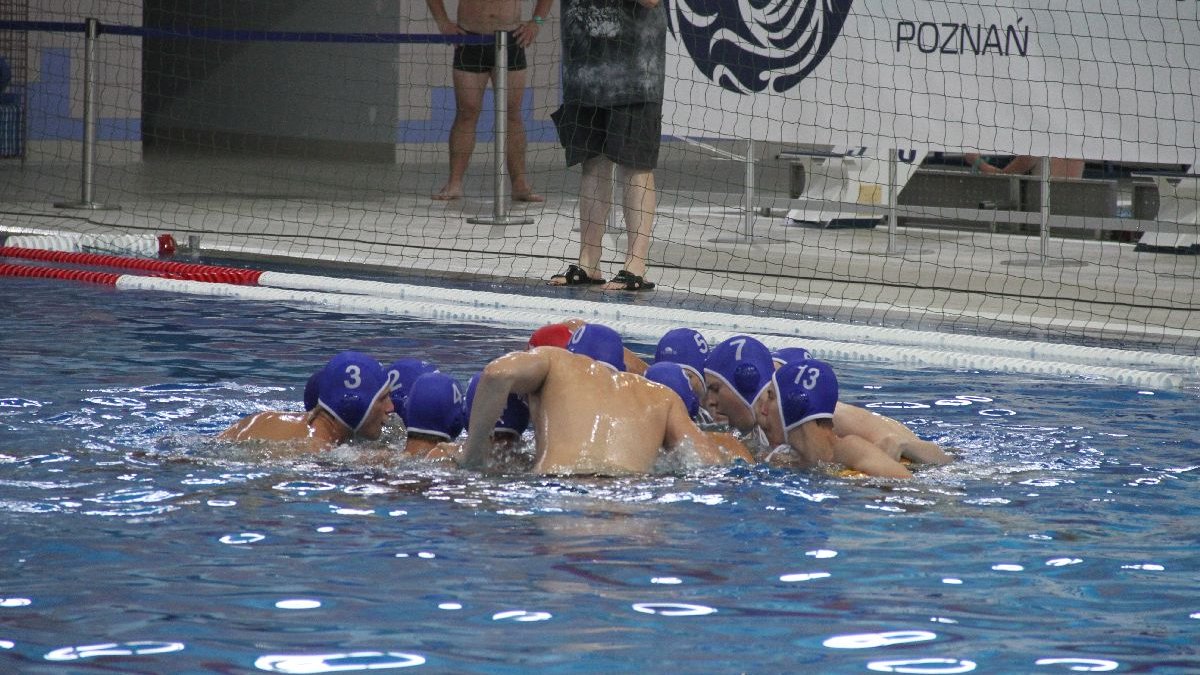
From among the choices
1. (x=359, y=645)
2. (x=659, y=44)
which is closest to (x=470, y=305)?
(x=659, y=44)

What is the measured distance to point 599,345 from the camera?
14.9 ft

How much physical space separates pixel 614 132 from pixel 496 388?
4444 mm

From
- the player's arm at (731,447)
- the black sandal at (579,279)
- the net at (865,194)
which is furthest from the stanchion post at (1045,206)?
the player's arm at (731,447)

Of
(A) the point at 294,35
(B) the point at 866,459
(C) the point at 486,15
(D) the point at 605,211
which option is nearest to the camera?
(B) the point at 866,459

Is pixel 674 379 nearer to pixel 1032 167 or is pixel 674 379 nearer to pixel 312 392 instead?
pixel 312 392

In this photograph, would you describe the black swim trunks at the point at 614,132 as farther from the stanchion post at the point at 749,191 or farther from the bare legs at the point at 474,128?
the bare legs at the point at 474,128

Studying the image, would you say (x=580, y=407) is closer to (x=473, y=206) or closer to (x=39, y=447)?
(x=39, y=447)

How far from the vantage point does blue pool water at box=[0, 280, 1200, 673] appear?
279cm

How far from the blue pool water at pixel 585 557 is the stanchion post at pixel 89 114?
5.73 m

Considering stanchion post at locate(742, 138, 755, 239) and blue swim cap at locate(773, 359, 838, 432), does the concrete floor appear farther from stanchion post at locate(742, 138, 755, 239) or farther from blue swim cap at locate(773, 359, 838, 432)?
blue swim cap at locate(773, 359, 838, 432)

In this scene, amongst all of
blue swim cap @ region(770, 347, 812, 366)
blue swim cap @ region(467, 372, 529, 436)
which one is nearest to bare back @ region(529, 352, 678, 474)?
blue swim cap @ region(467, 372, 529, 436)

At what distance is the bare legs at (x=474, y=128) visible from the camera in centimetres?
1129

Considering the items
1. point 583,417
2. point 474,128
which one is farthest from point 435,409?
point 474,128

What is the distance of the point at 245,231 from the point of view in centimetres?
1055
